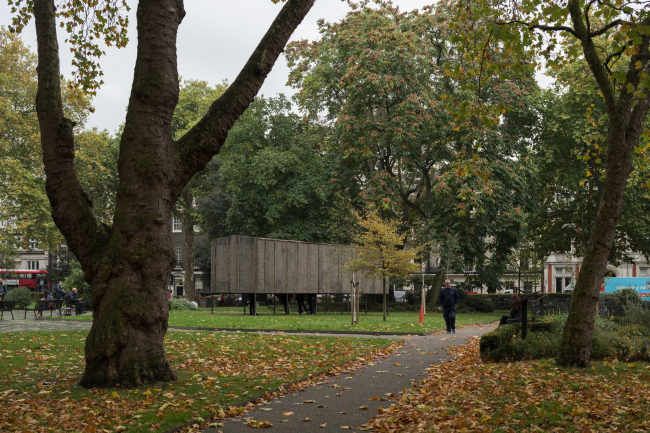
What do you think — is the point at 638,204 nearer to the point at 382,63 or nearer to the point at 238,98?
the point at 382,63

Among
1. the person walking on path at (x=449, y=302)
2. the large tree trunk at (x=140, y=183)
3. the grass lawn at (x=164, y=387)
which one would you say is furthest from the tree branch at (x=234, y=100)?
the person walking on path at (x=449, y=302)

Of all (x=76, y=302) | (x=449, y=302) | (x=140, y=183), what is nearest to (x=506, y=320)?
(x=449, y=302)

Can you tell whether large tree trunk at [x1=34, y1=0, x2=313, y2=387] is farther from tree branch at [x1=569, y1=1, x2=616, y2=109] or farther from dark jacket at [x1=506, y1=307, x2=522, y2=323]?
dark jacket at [x1=506, y1=307, x2=522, y2=323]

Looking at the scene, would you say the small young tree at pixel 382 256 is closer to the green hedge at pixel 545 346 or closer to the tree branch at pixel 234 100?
the green hedge at pixel 545 346

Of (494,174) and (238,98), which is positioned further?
(494,174)

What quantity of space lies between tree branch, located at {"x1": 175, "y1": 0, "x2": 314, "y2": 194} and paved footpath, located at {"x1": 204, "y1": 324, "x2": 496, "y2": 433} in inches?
150

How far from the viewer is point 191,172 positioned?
9.41 m

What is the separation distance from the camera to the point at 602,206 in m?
10.4

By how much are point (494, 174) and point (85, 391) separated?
28.4 metres

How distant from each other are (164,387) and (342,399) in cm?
251

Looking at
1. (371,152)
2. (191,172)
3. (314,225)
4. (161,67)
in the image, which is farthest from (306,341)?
(314,225)

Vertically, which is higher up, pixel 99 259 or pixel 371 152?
pixel 371 152

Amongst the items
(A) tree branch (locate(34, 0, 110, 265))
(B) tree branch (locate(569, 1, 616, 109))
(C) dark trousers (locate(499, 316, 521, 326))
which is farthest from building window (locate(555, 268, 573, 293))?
(A) tree branch (locate(34, 0, 110, 265))

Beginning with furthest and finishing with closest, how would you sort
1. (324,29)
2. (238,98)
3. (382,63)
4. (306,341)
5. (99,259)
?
(324,29) < (382,63) < (306,341) < (238,98) < (99,259)
